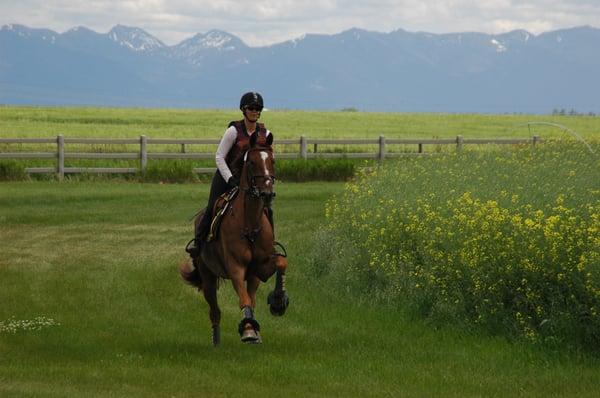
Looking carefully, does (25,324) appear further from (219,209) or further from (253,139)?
(253,139)

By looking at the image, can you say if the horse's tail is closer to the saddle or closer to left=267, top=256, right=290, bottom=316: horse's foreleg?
the saddle

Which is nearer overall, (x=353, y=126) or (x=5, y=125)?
(x=5, y=125)

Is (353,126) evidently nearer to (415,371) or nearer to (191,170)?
(191,170)

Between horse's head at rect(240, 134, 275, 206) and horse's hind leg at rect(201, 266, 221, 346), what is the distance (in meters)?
1.80

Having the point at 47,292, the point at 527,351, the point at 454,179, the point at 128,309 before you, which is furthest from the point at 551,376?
the point at 454,179

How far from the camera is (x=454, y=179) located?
837 inches

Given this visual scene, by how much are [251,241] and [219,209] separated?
0.80m

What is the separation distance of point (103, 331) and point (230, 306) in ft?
8.26

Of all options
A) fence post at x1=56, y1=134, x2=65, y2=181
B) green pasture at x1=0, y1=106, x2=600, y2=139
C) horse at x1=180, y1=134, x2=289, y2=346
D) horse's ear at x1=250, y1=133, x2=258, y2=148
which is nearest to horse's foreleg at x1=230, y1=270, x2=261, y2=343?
horse at x1=180, y1=134, x2=289, y2=346

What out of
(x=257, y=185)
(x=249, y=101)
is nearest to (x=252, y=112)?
(x=249, y=101)

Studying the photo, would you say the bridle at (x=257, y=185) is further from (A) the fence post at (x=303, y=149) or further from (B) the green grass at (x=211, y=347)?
(A) the fence post at (x=303, y=149)

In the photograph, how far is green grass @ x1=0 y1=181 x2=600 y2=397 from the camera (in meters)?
11.2

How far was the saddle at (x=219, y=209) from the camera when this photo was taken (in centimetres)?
1292

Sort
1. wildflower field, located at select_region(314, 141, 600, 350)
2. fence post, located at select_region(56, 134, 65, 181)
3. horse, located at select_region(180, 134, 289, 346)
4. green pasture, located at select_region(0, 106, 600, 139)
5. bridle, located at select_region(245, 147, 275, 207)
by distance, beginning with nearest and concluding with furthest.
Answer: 1. bridle, located at select_region(245, 147, 275, 207)
2. horse, located at select_region(180, 134, 289, 346)
3. wildflower field, located at select_region(314, 141, 600, 350)
4. fence post, located at select_region(56, 134, 65, 181)
5. green pasture, located at select_region(0, 106, 600, 139)
